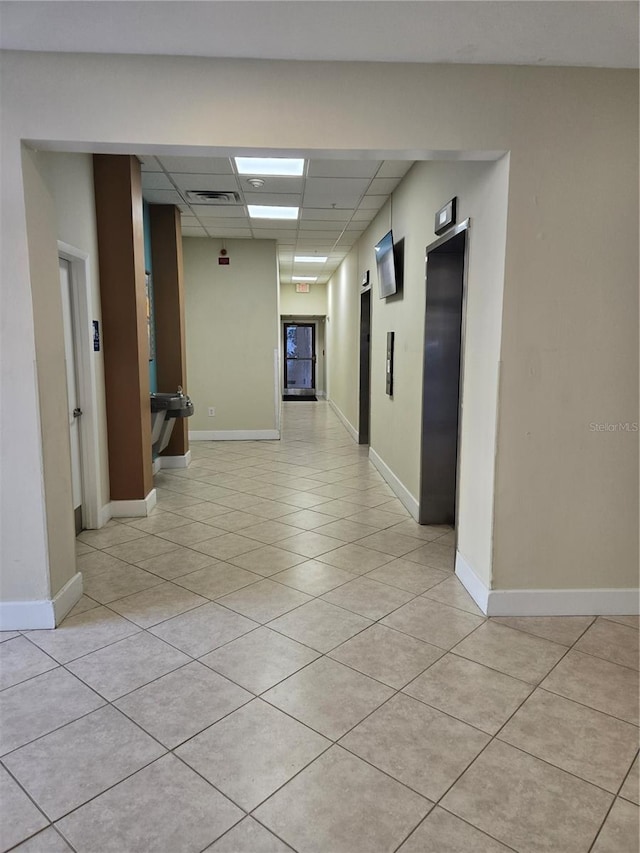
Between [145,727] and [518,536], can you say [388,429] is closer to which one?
[518,536]

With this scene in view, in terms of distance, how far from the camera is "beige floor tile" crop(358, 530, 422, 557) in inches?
146

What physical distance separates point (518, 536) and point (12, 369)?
266cm

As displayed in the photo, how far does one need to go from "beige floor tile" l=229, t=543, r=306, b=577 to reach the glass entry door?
11.9 metres

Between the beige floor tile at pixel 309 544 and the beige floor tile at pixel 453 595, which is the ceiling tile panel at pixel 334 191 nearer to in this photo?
the beige floor tile at pixel 309 544

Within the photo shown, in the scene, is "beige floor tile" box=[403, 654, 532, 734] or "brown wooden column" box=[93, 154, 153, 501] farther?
"brown wooden column" box=[93, 154, 153, 501]

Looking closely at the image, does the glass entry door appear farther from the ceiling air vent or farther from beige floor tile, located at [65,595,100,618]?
beige floor tile, located at [65,595,100,618]

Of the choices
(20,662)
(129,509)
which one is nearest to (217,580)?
(20,662)

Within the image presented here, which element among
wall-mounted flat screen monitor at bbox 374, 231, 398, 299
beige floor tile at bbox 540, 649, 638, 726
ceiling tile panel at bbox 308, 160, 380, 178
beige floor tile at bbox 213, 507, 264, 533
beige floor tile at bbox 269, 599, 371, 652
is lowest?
beige floor tile at bbox 540, 649, 638, 726

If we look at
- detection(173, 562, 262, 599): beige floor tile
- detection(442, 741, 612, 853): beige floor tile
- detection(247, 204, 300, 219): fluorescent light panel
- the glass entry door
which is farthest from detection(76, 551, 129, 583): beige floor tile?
the glass entry door

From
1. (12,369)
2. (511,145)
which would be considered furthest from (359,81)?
(12,369)

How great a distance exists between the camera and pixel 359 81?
2.46m

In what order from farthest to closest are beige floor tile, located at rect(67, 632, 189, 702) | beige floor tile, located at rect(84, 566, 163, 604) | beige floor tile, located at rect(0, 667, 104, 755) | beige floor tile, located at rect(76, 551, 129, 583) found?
beige floor tile, located at rect(76, 551, 129, 583)
beige floor tile, located at rect(84, 566, 163, 604)
beige floor tile, located at rect(67, 632, 189, 702)
beige floor tile, located at rect(0, 667, 104, 755)

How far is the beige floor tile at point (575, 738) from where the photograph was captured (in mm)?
1782

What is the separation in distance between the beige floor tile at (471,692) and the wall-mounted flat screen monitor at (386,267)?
356 centimetres
